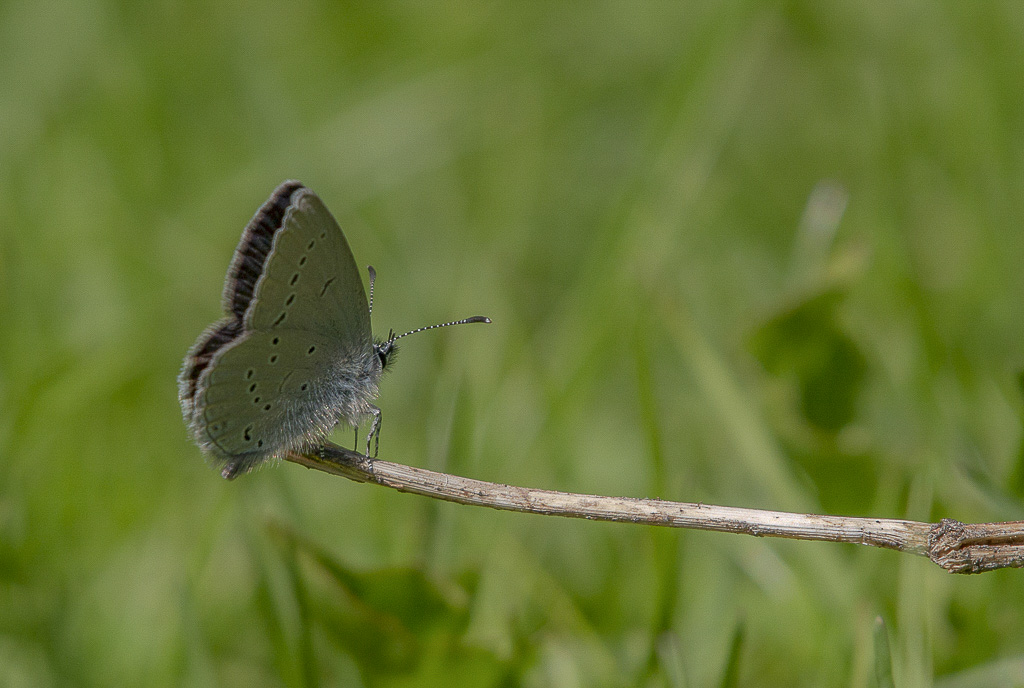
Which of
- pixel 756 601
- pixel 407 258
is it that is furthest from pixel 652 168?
pixel 756 601

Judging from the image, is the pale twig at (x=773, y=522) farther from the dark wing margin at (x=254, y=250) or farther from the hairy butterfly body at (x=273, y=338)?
the dark wing margin at (x=254, y=250)

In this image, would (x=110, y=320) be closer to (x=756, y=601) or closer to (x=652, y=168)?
(x=652, y=168)

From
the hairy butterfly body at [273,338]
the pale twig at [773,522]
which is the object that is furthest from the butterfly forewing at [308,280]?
the pale twig at [773,522]

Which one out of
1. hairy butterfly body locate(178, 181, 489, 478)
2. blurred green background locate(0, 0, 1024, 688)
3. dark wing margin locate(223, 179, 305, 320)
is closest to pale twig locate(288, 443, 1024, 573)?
blurred green background locate(0, 0, 1024, 688)

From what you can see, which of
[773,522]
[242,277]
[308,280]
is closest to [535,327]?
[308,280]

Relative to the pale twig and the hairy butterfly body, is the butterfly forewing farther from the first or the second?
the pale twig
